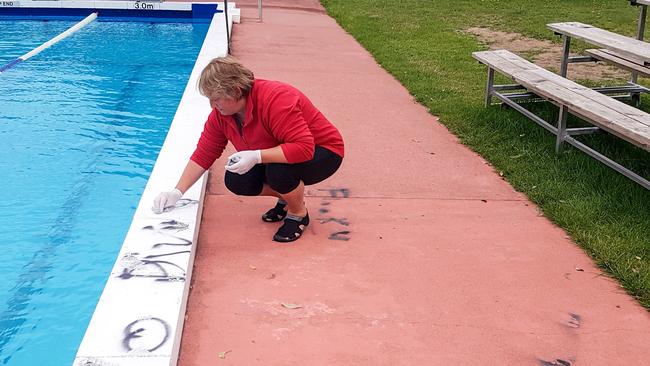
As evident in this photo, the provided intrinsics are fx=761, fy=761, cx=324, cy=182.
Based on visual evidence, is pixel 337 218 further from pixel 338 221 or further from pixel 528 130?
pixel 528 130

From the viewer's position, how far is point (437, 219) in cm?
435

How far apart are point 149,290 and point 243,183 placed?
0.86 meters

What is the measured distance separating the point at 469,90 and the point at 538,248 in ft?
11.5

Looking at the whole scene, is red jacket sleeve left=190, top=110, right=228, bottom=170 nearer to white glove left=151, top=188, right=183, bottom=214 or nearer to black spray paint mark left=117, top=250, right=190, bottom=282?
white glove left=151, top=188, right=183, bottom=214

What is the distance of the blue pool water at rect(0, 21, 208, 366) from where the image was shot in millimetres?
3820

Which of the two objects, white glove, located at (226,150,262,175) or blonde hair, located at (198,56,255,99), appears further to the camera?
white glove, located at (226,150,262,175)

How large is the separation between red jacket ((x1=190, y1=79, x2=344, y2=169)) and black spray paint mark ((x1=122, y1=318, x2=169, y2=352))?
1.06 m

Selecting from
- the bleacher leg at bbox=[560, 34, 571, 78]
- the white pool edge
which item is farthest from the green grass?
the white pool edge

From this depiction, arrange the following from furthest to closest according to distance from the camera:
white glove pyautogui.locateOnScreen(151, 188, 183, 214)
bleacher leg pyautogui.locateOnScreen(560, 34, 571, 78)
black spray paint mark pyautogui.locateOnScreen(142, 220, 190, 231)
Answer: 1. bleacher leg pyautogui.locateOnScreen(560, 34, 571, 78)
2. white glove pyautogui.locateOnScreen(151, 188, 183, 214)
3. black spray paint mark pyautogui.locateOnScreen(142, 220, 190, 231)

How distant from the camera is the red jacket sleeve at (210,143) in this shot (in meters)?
A: 3.91

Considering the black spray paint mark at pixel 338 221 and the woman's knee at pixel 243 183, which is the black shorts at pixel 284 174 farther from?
the black spray paint mark at pixel 338 221

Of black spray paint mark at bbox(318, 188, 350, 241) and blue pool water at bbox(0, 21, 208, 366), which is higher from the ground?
black spray paint mark at bbox(318, 188, 350, 241)

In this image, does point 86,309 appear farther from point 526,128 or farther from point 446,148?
point 526,128

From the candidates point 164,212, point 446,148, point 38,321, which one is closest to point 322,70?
point 446,148
